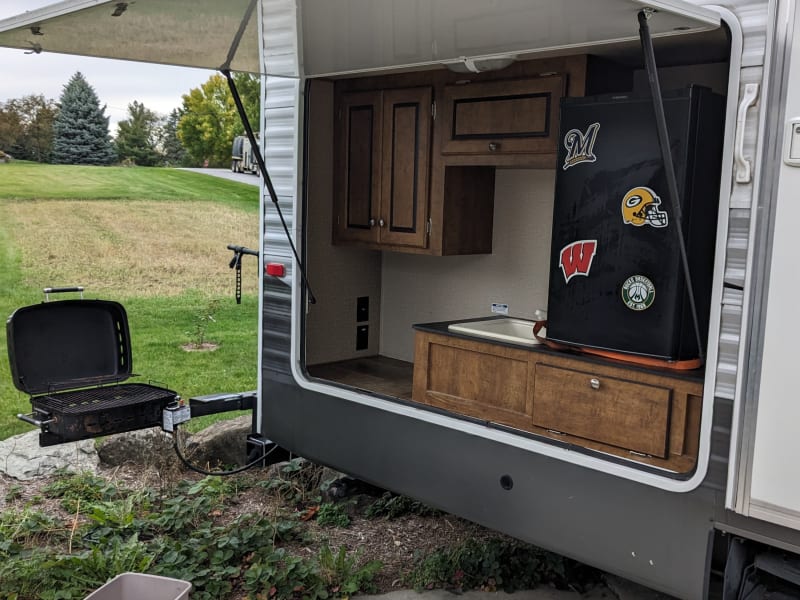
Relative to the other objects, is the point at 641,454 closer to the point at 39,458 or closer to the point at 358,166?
the point at 358,166

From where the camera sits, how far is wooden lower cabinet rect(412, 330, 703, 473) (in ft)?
9.68

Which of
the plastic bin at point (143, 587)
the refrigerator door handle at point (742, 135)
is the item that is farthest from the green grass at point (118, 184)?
the refrigerator door handle at point (742, 135)

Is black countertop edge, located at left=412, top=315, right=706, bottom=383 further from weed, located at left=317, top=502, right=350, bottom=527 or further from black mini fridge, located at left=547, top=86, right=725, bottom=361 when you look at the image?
weed, located at left=317, top=502, right=350, bottom=527

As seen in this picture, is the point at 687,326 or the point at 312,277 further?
the point at 312,277

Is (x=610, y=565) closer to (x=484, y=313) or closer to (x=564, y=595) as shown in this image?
(x=564, y=595)

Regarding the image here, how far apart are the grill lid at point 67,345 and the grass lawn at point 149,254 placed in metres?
3.38

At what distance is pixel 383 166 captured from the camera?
453 cm

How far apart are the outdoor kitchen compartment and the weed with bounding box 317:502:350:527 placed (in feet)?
3.39

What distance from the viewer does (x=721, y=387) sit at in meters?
2.63

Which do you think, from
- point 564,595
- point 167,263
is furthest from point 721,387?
point 167,263

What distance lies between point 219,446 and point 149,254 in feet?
13.8

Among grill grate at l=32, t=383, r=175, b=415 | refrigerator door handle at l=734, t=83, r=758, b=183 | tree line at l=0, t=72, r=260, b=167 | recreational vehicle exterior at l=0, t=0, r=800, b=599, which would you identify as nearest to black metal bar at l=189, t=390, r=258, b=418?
recreational vehicle exterior at l=0, t=0, r=800, b=599

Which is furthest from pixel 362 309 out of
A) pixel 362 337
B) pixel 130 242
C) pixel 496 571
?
pixel 130 242

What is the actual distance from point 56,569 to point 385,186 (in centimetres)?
243
